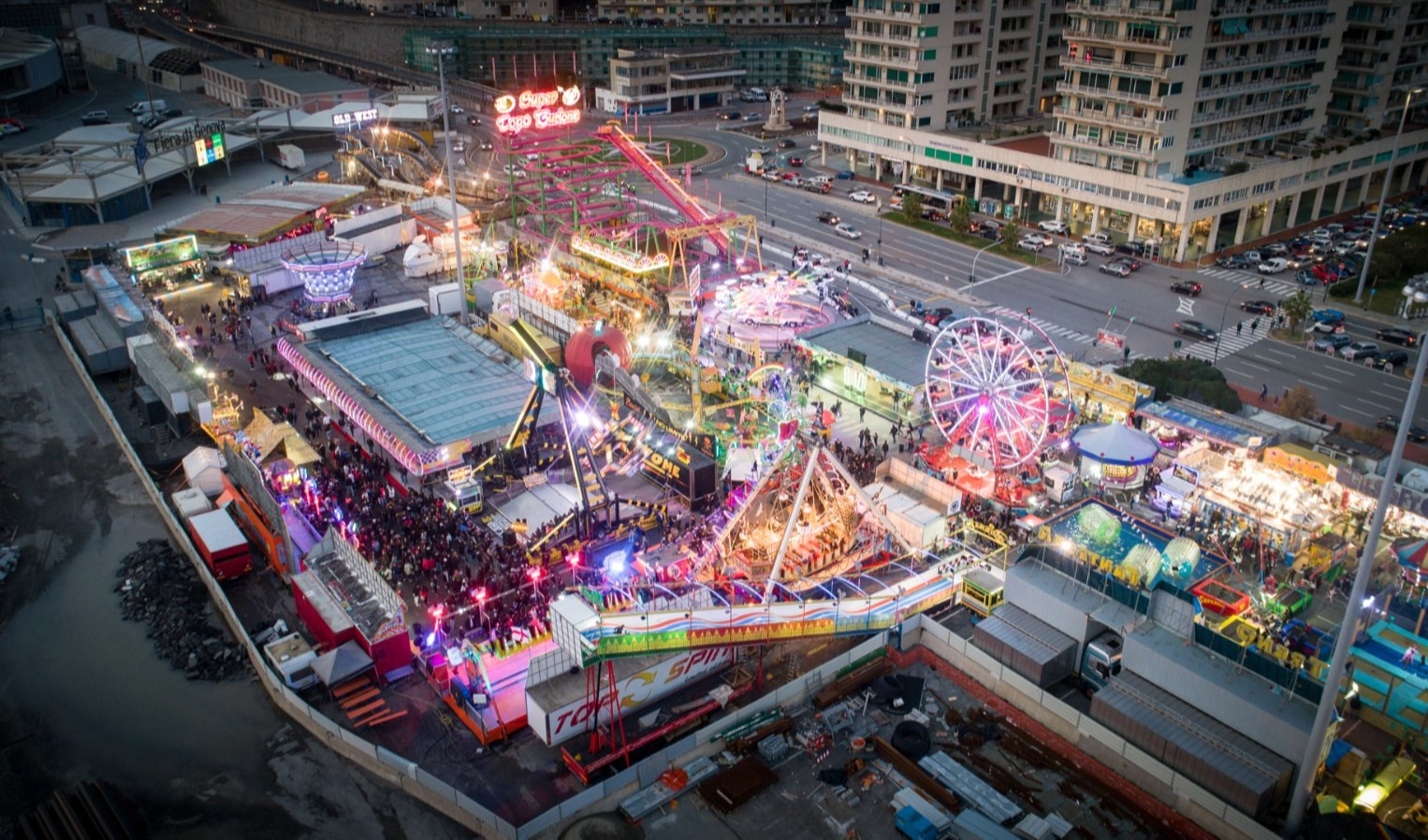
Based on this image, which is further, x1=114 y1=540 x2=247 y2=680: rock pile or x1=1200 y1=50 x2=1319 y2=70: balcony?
x1=1200 y1=50 x2=1319 y2=70: balcony

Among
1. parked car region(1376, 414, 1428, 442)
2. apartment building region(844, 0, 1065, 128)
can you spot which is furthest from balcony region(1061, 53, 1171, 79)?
parked car region(1376, 414, 1428, 442)

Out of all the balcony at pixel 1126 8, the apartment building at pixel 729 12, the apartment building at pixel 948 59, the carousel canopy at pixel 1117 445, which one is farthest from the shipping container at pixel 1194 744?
the apartment building at pixel 729 12

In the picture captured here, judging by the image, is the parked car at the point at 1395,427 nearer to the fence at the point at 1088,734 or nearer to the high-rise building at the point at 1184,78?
the fence at the point at 1088,734

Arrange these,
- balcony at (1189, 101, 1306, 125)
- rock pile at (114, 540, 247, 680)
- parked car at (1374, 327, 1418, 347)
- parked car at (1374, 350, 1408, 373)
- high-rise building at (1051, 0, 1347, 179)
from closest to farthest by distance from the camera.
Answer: rock pile at (114, 540, 247, 680)
parked car at (1374, 350, 1408, 373)
parked car at (1374, 327, 1418, 347)
high-rise building at (1051, 0, 1347, 179)
balcony at (1189, 101, 1306, 125)

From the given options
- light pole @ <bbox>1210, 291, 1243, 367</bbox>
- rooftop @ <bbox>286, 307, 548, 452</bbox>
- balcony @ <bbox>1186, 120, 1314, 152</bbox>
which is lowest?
light pole @ <bbox>1210, 291, 1243, 367</bbox>

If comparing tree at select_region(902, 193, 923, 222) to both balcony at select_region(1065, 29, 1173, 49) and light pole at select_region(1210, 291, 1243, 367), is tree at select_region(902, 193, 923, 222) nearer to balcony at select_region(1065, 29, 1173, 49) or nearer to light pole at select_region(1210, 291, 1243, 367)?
balcony at select_region(1065, 29, 1173, 49)

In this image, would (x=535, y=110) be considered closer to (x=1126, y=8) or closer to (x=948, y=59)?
(x=948, y=59)
